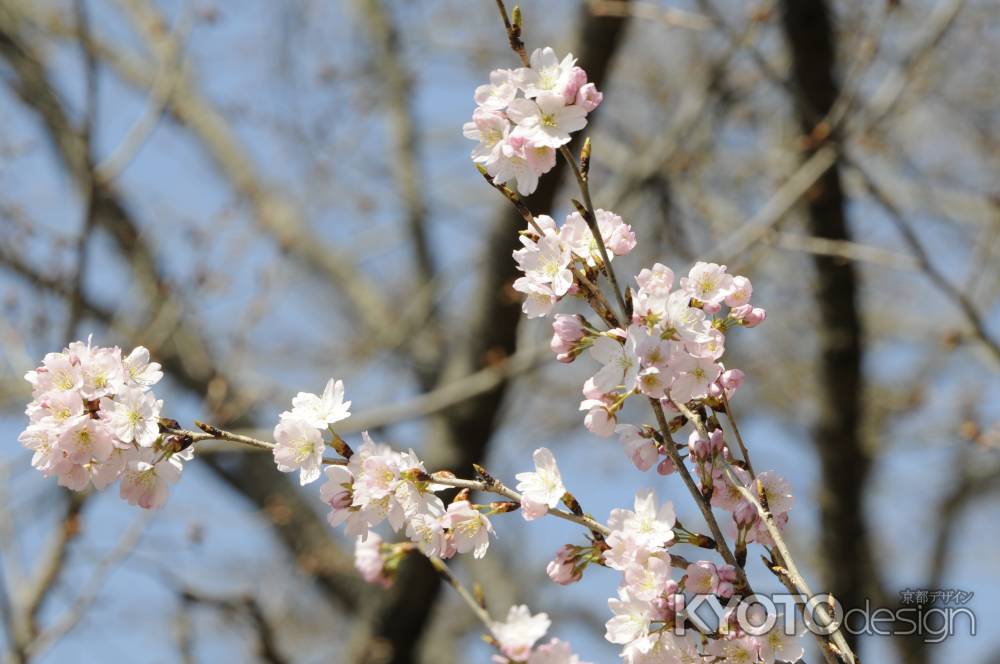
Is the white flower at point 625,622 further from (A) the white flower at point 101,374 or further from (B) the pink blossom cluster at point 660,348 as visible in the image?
(A) the white flower at point 101,374

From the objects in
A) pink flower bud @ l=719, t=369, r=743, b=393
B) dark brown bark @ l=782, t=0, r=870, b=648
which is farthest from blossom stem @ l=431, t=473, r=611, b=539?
dark brown bark @ l=782, t=0, r=870, b=648

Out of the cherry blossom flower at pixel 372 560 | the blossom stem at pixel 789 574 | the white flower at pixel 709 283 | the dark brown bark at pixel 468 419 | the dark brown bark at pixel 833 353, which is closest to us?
the blossom stem at pixel 789 574

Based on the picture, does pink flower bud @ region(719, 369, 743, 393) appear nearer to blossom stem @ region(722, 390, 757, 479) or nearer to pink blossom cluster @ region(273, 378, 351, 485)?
blossom stem @ region(722, 390, 757, 479)

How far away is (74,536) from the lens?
279 centimetres

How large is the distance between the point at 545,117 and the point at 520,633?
0.60 meters

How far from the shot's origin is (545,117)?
1061 millimetres

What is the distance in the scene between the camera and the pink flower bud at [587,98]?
1067mm

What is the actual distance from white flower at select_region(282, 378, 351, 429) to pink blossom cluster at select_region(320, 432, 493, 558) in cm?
6

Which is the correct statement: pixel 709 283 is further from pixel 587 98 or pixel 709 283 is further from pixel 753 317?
pixel 587 98

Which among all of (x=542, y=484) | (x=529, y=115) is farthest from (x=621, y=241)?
(x=542, y=484)

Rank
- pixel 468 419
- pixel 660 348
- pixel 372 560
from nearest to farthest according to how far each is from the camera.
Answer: pixel 660 348, pixel 372 560, pixel 468 419

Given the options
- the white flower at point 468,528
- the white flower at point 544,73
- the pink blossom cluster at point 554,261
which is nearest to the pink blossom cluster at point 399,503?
the white flower at point 468,528

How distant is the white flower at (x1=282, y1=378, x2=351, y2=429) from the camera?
1.13 metres

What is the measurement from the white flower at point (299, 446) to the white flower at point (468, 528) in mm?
172
